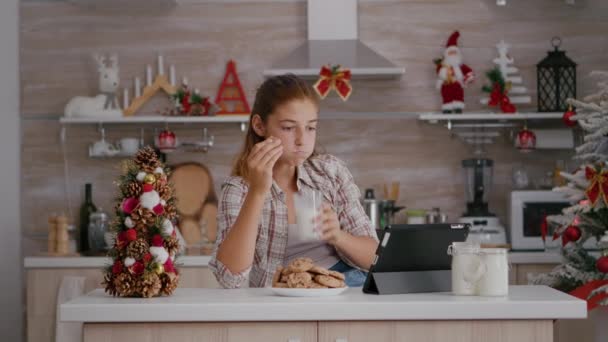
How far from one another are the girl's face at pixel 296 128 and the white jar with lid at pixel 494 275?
1.84 feet

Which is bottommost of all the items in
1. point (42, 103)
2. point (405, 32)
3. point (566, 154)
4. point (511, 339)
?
point (511, 339)

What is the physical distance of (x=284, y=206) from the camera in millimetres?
2387

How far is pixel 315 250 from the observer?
2.35 meters

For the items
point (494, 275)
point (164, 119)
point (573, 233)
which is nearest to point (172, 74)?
point (164, 119)

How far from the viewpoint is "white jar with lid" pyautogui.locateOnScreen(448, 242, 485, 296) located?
193 cm

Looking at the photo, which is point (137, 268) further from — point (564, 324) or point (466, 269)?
point (564, 324)

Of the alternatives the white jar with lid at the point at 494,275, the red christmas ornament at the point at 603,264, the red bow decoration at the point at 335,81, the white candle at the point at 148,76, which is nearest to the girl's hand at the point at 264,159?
the white jar with lid at the point at 494,275

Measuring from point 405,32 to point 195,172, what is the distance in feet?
4.41

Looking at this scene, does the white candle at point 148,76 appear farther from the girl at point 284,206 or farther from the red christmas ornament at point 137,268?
the red christmas ornament at point 137,268

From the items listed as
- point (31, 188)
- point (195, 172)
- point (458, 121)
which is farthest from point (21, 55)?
point (458, 121)

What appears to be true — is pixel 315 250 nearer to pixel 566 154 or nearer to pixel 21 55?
pixel 566 154

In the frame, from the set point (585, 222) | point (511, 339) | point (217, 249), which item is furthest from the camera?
point (585, 222)

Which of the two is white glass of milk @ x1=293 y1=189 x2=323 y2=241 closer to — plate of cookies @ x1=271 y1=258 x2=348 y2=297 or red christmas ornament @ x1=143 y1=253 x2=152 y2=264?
plate of cookies @ x1=271 y1=258 x2=348 y2=297

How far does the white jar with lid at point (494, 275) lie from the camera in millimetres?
1917
